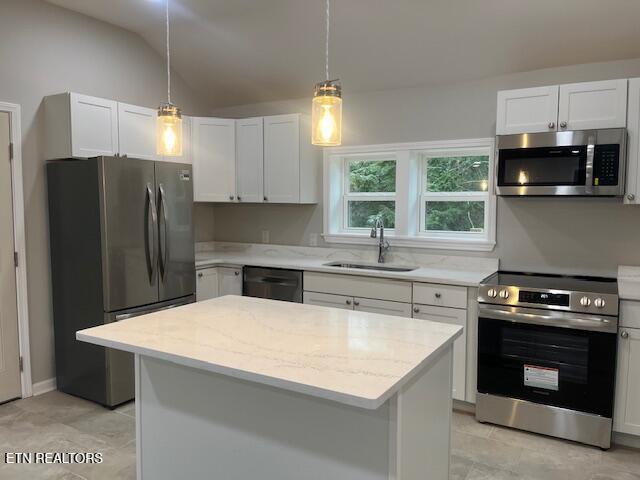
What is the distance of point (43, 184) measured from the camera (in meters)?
3.75

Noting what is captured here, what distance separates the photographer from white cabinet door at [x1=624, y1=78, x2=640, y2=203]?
2.95 m

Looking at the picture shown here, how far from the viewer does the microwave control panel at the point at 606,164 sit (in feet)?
9.75

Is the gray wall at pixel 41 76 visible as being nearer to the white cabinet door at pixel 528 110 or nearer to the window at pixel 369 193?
the window at pixel 369 193

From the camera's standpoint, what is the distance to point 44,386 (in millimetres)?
3775

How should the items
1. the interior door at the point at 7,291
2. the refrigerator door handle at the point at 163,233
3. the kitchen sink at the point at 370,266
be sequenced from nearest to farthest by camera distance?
the interior door at the point at 7,291 < the refrigerator door handle at the point at 163,233 < the kitchen sink at the point at 370,266

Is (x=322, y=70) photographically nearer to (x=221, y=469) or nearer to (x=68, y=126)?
(x=68, y=126)

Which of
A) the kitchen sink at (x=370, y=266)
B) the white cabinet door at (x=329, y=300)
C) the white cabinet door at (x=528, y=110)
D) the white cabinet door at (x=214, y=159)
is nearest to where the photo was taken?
the white cabinet door at (x=528, y=110)

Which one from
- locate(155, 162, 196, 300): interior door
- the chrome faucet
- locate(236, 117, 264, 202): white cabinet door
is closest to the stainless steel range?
the chrome faucet

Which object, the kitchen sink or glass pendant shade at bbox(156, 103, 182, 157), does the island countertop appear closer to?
glass pendant shade at bbox(156, 103, 182, 157)

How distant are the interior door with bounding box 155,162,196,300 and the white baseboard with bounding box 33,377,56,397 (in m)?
1.10

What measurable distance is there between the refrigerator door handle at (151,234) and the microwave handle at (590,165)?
2.93 m

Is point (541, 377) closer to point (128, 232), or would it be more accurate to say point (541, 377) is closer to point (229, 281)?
point (229, 281)

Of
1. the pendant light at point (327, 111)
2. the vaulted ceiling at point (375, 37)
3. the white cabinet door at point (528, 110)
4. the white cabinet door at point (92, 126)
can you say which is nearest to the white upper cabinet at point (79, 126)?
the white cabinet door at point (92, 126)

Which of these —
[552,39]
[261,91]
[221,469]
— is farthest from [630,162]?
[261,91]
